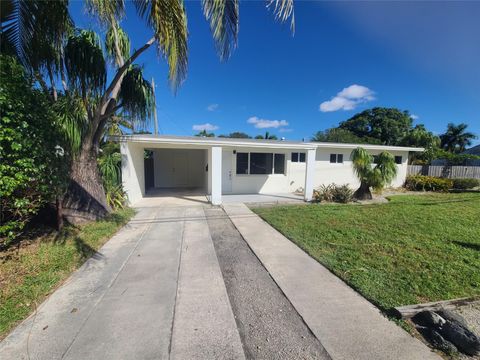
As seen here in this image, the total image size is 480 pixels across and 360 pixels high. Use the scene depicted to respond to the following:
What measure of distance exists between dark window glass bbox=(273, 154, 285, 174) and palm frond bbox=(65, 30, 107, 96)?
8.00 metres

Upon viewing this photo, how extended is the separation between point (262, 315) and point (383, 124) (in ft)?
134

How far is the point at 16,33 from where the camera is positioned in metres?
3.70

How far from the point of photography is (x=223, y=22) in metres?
3.34

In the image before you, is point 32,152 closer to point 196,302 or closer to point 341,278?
point 196,302

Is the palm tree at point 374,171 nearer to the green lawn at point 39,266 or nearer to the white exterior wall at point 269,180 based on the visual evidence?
the white exterior wall at point 269,180

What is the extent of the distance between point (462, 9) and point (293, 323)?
30.6 ft

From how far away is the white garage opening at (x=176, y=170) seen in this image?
1288 cm

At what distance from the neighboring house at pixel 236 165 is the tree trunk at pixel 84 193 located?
5.70 ft

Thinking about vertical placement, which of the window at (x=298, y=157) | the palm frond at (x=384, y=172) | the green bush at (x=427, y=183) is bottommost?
the green bush at (x=427, y=183)

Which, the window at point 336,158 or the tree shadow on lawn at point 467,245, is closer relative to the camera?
the tree shadow on lawn at point 467,245

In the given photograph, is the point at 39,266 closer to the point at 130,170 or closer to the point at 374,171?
the point at 130,170

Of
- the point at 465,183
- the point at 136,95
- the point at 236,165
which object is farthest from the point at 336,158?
the point at 136,95

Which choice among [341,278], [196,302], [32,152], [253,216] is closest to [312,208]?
[253,216]

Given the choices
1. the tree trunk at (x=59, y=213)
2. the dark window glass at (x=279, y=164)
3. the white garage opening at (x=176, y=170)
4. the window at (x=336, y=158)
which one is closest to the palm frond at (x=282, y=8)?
the tree trunk at (x=59, y=213)
